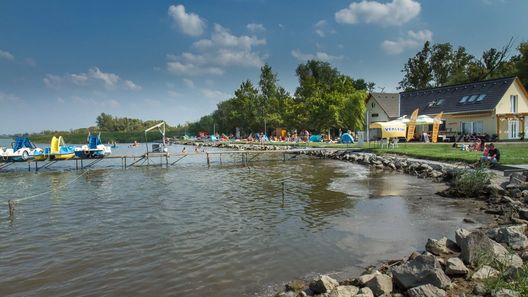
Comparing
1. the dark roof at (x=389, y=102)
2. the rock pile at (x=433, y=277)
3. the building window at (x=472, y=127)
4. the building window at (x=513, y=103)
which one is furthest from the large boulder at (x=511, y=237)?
A: the dark roof at (x=389, y=102)

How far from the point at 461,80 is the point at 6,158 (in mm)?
59226

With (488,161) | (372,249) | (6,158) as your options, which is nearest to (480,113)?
(488,161)

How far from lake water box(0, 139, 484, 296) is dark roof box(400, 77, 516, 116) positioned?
23780mm

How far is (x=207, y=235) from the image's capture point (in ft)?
34.9

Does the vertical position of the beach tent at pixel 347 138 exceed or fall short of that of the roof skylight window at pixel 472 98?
it falls short

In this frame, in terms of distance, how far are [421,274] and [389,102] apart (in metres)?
46.1

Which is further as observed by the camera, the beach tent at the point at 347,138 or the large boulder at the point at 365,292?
the beach tent at the point at 347,138

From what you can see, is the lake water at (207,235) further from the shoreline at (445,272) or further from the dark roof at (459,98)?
the dark roof at (459,98)

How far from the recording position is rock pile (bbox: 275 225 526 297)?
18.9 ft

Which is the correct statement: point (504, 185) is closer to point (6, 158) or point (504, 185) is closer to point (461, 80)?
point (6, 158)

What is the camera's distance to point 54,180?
24.8 m

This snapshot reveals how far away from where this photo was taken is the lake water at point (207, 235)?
25.1 ft

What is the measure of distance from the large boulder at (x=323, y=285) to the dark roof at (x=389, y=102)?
1730 inches

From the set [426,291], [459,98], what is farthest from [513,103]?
[426,291]
